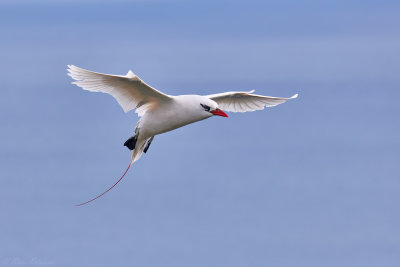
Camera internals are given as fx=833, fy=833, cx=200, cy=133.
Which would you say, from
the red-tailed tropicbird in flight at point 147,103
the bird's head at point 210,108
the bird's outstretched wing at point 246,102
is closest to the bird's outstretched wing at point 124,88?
the red-tailed tropicbird in flight at point 147,103

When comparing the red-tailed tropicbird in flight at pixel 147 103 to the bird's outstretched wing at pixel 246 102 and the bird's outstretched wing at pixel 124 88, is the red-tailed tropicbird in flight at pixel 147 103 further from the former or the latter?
the bird's outstretched wing at pixel 246 102

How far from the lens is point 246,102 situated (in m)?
19.4

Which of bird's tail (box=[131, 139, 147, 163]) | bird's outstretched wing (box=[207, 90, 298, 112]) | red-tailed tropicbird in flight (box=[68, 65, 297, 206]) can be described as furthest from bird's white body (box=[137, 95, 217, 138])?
bird's outstretched wing (box=[207, 90, 298, 112])

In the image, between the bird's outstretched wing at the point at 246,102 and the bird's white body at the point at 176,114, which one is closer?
the bird's white body at the point at 176,114

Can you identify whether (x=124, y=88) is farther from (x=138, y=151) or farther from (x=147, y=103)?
(x=138, y=151)

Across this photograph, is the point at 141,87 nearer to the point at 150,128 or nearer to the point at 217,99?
the point at 150,128

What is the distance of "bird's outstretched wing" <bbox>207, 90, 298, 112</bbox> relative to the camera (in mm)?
19172

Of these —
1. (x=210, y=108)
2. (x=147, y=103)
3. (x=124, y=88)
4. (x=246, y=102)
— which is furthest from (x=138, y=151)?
(x=246, y=102)

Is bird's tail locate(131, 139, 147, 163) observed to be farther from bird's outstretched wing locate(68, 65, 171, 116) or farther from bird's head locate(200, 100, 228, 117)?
bird's head locate(200, 100, 228, 117)

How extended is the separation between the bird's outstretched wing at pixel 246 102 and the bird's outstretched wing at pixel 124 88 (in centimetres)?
268

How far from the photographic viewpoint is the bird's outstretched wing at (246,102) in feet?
62.9

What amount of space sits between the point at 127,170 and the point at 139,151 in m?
0.51

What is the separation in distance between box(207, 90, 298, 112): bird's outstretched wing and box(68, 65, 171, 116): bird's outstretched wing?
2676 millimetres

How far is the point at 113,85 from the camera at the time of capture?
16500 mm
